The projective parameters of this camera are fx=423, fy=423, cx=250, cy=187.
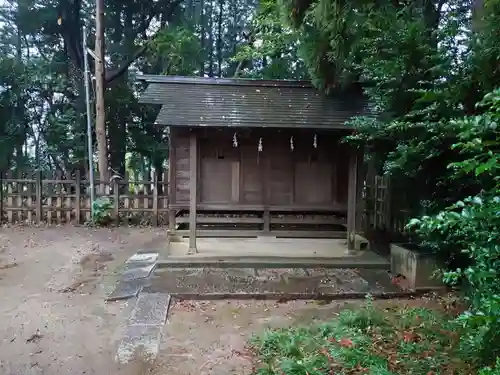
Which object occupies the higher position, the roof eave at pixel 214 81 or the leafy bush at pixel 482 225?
the roof eave at pixel 214 81

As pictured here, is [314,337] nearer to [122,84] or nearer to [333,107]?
[333,107]

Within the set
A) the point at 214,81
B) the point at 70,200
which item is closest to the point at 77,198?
the point at 70,200

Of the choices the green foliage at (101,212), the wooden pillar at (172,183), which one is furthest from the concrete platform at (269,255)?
the green foliage at (101,212)

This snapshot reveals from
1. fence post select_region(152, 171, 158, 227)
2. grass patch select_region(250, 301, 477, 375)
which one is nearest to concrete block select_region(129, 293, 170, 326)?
grass patch select_region(250, 301, 477, 375)

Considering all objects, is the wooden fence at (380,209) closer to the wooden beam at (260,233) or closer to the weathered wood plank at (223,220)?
the wooden beam at (260,233)

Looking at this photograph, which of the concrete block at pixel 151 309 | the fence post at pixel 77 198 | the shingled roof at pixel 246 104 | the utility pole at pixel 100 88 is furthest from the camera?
the utility pole at pixel 100 88

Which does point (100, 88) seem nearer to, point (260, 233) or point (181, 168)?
point (181, 168)

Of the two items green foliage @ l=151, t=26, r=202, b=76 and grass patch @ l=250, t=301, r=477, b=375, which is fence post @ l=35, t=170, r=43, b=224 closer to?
green foliage @ l=151, t=26, r=202, b=76

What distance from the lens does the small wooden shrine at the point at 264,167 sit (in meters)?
7.40

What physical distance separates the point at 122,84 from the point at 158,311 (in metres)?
13.2

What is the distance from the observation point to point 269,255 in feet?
23.2

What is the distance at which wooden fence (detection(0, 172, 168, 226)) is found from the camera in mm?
10781

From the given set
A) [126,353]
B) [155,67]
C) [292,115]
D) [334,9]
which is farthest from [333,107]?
[155,67]

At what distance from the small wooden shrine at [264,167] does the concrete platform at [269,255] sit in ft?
0.79
